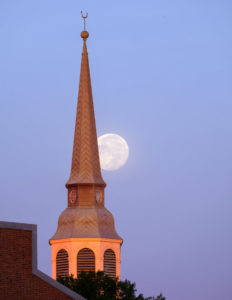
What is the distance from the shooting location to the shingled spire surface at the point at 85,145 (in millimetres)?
126188

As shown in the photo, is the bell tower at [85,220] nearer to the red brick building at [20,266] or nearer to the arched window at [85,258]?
the arched window at [85,258]

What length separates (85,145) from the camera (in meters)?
127

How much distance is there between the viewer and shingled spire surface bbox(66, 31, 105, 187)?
414 ft

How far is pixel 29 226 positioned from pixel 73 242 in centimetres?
6354

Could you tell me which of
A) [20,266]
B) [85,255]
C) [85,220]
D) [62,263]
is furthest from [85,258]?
[20,266]

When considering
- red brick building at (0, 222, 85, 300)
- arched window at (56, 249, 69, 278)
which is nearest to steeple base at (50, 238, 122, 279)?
arched window at (56, 249, 69, 278)

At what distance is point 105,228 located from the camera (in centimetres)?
12500

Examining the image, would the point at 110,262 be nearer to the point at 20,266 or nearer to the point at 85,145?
the point at 85,145

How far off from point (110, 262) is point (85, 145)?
12.6 meters

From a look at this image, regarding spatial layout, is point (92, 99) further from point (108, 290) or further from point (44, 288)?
point (44, 288)

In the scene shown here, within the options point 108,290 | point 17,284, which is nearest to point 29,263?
point 17,284

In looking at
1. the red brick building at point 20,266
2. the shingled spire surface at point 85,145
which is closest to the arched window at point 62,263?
the shingled spire surface at point 85,145

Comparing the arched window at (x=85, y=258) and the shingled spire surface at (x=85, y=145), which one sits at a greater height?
the shingled spire surface at (x=85, y=145)

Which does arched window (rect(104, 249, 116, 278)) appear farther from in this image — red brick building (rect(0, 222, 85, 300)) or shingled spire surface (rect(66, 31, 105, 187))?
red brick building (rect(0, 222, 85, 300))
